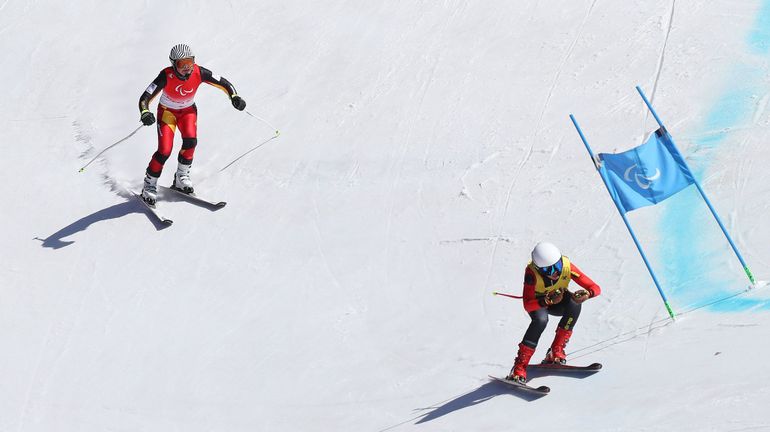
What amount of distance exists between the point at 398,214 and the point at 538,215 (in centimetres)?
145

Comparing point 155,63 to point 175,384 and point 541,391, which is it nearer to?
point 175,384

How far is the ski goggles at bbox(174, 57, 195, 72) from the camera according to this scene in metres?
11.3

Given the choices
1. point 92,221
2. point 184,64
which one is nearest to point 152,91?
point 184,64

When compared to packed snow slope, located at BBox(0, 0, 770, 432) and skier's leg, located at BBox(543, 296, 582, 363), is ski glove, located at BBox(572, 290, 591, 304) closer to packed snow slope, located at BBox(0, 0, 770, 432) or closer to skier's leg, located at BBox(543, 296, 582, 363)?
skier's leg, located at BBox(543, 296, 582, 363)

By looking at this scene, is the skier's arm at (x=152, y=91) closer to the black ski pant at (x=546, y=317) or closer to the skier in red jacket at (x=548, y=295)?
the skier in red jacket at (x=548, y=295)

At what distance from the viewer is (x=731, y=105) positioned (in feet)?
40.7

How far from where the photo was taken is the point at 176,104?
11695 millimetres

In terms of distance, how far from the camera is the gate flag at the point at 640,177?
947cm

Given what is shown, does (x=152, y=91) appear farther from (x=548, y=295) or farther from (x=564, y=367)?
(x=564, y=367)

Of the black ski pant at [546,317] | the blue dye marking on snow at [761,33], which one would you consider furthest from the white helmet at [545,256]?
the blue dye marking on snow at [761,33]

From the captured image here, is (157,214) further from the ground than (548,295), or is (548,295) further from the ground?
(157,214)

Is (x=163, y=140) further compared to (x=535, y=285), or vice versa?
(x=163, y=140)

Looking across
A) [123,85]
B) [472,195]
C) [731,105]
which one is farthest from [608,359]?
[123,85]

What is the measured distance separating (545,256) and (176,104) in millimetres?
4849
